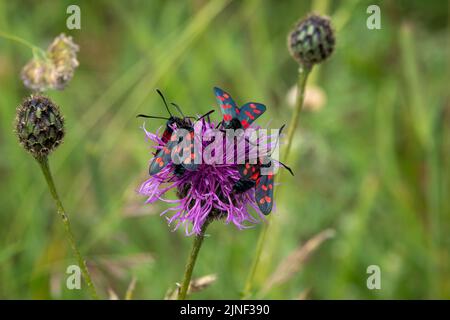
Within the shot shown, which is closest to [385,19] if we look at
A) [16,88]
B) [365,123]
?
[365,123]

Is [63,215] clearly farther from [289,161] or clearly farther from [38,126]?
[289,161]

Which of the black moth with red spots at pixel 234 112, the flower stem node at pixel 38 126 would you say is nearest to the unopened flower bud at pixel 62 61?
the flower stem node at pixel 38 126

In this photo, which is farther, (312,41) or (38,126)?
(312,41)

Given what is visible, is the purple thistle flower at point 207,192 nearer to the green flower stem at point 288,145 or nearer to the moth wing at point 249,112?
the moth wing at point 249,112

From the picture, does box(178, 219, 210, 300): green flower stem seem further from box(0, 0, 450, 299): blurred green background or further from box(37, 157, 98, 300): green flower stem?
box(0, 0, 450, 299): blurred green background

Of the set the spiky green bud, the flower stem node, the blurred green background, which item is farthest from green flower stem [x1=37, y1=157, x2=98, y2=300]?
the spiky green bud

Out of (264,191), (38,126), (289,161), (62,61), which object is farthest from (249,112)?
(289,161)

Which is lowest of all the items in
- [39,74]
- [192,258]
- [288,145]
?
[192,258]

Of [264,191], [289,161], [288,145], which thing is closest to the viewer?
[264,191]
